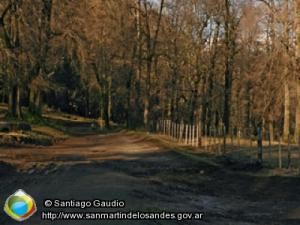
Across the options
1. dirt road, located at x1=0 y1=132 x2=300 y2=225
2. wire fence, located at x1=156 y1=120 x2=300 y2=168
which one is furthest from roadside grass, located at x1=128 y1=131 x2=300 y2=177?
dirt road, located at x1=0 y1=132 x2=300 y2=225

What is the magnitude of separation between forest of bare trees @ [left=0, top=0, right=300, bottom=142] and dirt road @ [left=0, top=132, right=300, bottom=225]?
6.81m

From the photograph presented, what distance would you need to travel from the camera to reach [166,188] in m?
17.5

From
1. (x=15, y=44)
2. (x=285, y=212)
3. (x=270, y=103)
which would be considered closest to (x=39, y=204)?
(x=285, y=212)

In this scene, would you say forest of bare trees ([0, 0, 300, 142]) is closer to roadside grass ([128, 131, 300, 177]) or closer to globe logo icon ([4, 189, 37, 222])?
roadside grass ([128, 131, 300, 177])

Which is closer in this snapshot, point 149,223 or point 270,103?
point 149,223

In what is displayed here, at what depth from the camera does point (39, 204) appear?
1258 cm

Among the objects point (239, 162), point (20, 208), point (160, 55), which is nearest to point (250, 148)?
point (239, 162)

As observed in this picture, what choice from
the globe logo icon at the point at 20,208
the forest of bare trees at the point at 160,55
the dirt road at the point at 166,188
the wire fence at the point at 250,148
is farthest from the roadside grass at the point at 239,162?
the globe logo icon at the point at 20,208

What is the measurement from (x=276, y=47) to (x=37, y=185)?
15.7m

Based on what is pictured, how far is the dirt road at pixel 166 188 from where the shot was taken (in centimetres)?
1359

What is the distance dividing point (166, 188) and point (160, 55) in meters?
44.9

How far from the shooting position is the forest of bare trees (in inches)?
1224

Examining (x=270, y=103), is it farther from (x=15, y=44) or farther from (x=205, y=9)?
(x=205, y=9)

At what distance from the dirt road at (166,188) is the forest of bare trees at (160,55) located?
268 inches
